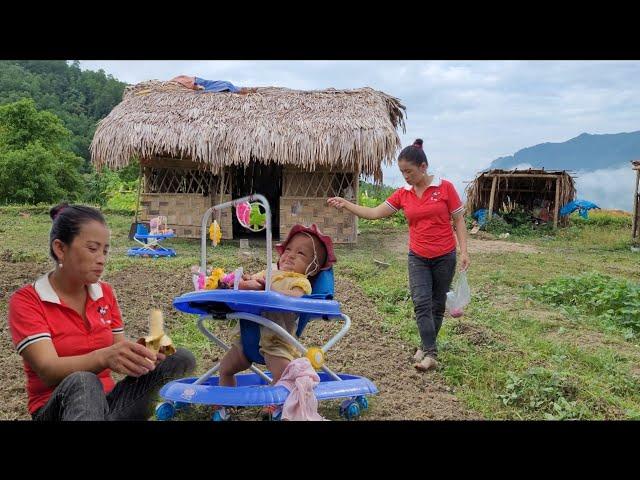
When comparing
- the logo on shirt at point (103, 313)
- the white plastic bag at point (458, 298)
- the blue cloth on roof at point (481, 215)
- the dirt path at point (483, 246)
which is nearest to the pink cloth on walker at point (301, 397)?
the logo on shirt at point (103, 313)

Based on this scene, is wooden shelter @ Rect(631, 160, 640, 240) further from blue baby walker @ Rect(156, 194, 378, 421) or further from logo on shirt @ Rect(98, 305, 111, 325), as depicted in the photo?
logo on shirt @ Rect(98, 305, 111, 325)

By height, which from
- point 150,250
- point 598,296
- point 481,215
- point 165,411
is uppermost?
point 481,215

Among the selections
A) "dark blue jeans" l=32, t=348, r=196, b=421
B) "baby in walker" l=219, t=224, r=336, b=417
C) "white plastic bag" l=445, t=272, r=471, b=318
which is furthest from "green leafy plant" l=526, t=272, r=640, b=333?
"dark blue jeans" l=32, t=348, r=196, b=421

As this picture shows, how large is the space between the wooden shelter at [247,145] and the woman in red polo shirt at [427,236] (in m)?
8.10

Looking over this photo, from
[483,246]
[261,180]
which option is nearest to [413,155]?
[483,246]

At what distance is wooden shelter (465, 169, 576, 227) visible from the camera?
19.5 meters

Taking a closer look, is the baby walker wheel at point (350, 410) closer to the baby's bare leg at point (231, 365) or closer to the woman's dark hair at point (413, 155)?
the baby's bare leg at point (231, 365)

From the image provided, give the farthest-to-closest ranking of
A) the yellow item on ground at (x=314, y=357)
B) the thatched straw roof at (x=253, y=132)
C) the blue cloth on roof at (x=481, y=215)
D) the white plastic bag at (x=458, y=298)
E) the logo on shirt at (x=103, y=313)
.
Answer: the blue cloth on roof at (x=481, y=215), the thatched straw roof at (x=253, y=132), the white plastic bag at (x=458, y=298), the yellow item on ground at (x=314, y=357), the logo on shirt at (x=103, y=313)

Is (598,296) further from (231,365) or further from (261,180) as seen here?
(261,180)

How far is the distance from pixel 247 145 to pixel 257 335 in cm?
971

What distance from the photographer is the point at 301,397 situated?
3367 millimetres

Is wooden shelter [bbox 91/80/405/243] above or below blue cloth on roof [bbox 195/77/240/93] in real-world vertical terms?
below

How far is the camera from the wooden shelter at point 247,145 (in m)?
13.1

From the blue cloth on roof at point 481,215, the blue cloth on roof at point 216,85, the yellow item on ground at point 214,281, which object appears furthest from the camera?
the blue cloth on roof at point 481,215
